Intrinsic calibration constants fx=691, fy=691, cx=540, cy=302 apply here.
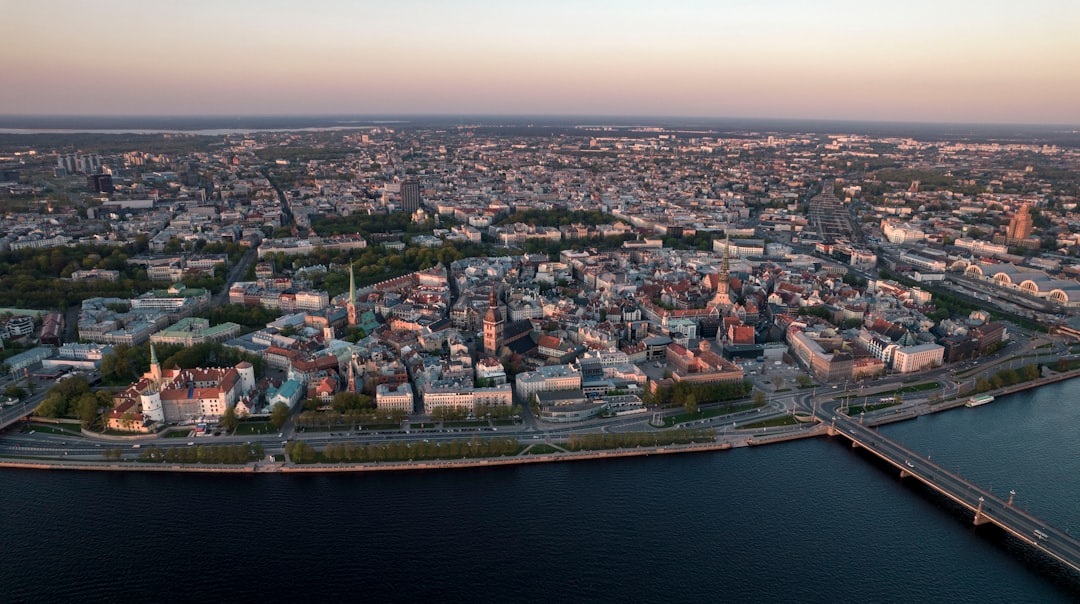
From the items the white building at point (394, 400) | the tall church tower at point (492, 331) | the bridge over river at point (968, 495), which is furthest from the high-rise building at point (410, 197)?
the bridge over river at point (968, 495)

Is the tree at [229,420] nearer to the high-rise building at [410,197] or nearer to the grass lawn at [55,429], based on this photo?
the grass lawn at [55,429]

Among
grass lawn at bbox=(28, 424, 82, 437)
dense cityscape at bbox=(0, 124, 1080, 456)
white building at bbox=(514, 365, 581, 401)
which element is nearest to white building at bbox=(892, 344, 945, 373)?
dense cityscape at bbox=(0, 124, 1080, 456)

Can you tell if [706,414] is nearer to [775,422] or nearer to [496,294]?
[775,422]

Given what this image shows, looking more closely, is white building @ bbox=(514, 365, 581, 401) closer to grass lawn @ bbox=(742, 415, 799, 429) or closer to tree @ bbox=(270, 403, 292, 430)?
grass lawn @ bbox=(742, 415, 799, 429)

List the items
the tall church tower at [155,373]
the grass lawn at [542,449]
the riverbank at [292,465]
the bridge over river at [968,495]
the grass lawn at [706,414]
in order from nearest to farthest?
the bridge over river at [968,495], the riverbank at [292,465], the grass lawn at [542,449], the grass lawn at [706,414], the tall church tower at [155,373]

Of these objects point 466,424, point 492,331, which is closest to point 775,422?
point 466,424

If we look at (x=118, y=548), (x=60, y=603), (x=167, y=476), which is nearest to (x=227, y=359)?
(x=167, y=476)
